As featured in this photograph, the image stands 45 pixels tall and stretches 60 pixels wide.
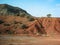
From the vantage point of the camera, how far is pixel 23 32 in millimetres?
35875

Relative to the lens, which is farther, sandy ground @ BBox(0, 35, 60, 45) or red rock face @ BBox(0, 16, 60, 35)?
red rock face @ BBox(0, 16, 60, 35)

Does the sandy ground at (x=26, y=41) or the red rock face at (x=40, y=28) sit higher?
the red rock face at (x=40, y=28)

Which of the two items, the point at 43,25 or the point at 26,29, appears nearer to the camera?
the point at 26,29

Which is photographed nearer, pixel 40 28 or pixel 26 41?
pixel 26 41

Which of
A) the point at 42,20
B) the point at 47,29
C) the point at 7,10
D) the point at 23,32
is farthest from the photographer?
the point at 7,10

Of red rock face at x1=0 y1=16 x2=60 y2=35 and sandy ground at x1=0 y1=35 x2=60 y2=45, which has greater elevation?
red rock face at x1=0 y1=16 x2=60 y2=35

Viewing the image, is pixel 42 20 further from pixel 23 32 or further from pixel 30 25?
pixel 23 32

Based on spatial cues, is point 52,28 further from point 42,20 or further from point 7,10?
point 7,10

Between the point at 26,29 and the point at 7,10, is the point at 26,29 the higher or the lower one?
the lower one

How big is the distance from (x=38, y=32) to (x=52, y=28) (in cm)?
326

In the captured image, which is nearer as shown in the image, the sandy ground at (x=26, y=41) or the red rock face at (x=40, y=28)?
the sandy ground at (x=26, y=41)

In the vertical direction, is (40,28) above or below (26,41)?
above

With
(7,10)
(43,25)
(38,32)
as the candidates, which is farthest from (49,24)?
(7,10)

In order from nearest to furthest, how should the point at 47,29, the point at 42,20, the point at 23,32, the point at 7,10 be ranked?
the point at 23,32 < the point at 47,29 < the point at 42,20 < the point at 7,10
